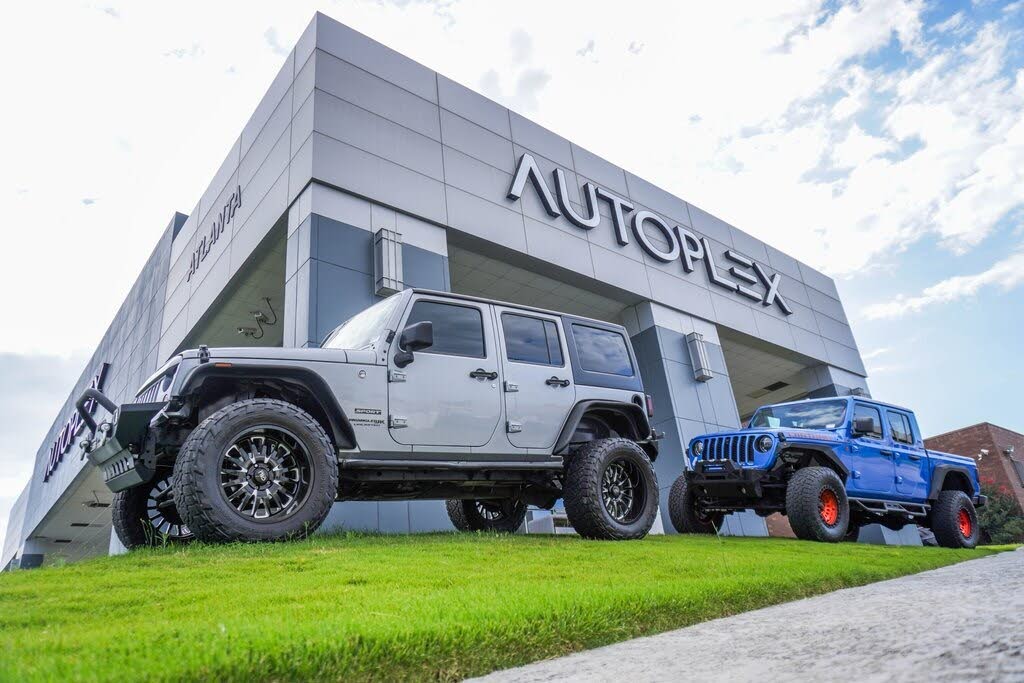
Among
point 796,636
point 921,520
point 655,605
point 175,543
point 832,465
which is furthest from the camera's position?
point 921,520

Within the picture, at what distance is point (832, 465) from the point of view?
340 inches

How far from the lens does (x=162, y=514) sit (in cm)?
568

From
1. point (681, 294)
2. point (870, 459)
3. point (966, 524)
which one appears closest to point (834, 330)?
point (681, 294)

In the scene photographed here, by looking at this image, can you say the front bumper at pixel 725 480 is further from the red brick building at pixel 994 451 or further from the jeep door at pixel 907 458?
the red brick building at pixel 994 451

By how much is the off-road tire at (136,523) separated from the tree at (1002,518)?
25976 mm

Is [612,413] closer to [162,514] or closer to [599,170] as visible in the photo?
[162,514]

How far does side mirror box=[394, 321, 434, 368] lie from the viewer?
16.7ft

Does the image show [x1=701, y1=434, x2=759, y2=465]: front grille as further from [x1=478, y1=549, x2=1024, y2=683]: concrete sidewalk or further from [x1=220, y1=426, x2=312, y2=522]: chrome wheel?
[x1=220, y1=426, x2=312, y2=522]: chrome wheel

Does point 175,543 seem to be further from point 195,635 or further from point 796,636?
point 796,636

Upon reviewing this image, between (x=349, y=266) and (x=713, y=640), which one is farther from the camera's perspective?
(x=349, y=266)

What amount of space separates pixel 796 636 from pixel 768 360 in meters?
19.7

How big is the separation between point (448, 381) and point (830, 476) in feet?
16.8

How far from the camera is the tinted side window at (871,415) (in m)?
9.24

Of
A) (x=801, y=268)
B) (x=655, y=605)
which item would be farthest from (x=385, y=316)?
(x=801, y=268)
